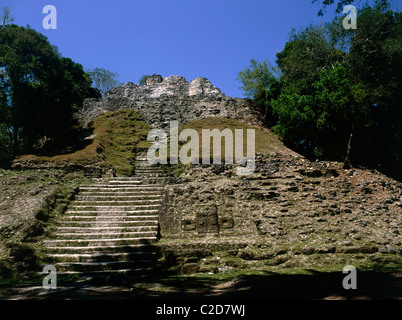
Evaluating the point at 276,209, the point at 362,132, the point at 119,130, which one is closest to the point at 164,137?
the point at 119,130

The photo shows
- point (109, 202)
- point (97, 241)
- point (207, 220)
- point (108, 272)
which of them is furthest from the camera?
point (109, 202)

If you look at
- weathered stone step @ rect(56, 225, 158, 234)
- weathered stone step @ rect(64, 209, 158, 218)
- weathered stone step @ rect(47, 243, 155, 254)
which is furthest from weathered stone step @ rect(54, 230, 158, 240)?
weathered stone step @ rect(64, 209, 158, 218)

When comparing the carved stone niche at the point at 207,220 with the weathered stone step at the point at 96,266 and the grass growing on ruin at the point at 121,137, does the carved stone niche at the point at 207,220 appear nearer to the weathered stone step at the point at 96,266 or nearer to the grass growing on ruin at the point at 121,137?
the weathered stone step at the point at 96,266

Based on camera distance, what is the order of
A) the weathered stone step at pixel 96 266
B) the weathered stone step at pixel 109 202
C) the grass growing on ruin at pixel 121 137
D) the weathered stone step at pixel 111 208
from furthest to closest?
the grass growing on ruin at pixel 121 137
the weathered stone step at pixel 109 202
the weathered stone step at pixel 111 208
the weathered stone step at pixel 96 266

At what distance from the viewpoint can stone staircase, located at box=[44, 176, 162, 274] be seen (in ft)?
22.6

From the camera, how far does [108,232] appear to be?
8039mm

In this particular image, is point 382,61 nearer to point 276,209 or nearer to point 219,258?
point 276,209

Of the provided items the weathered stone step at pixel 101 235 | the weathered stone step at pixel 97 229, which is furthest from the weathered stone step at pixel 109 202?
the weathered stone step at pixel 101 235

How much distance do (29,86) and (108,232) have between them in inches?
474

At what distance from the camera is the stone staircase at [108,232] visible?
6.88m

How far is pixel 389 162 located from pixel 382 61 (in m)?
8.52

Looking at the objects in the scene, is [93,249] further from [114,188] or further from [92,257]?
[114,188]

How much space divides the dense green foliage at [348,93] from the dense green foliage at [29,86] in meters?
15.7

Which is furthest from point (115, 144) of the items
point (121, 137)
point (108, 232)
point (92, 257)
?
point (92, 257)
